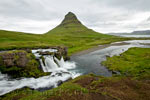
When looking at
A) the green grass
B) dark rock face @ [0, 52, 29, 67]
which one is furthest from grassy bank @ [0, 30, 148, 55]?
the green grass

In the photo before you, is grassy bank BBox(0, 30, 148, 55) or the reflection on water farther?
grassy bank BBox(0, 30, 148, 55)

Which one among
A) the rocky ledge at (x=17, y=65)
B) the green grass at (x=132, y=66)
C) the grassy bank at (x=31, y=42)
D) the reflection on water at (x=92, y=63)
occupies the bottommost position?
the reflection on water at (x=92, y=63)

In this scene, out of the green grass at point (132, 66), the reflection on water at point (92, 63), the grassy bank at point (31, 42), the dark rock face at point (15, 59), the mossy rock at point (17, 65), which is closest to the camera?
the mossy rock at point (17, 65)

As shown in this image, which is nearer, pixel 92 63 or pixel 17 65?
pixel 17 65

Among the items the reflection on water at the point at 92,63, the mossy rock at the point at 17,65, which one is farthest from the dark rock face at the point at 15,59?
the reflection on water at the point at 92,63

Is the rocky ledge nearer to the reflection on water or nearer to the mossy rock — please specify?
the mossy rock

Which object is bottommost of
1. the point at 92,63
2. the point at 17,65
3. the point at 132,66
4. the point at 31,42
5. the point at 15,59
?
the point at 92,63

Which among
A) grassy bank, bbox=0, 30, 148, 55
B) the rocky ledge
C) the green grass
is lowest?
the green grass

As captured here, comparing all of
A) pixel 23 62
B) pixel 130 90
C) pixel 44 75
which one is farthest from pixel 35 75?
pixel 130 90

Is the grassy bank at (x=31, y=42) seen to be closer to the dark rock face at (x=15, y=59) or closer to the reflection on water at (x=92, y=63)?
the reflection on water at (x=92, y=63)

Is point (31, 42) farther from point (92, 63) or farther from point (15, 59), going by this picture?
point (92, 63)

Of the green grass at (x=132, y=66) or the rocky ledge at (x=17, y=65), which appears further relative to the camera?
the green grass at (x=132, y=66)

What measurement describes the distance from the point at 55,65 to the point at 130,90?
24.3 meters

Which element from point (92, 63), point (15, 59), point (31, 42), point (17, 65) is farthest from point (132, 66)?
point (31, 42)
